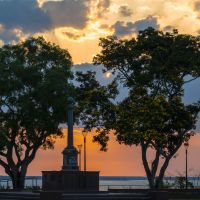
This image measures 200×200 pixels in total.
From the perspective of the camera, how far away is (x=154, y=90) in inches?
2425

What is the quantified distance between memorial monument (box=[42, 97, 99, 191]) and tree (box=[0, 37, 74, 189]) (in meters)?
20.6

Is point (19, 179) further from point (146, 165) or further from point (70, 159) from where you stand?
point (70, 159)

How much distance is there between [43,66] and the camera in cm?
6994

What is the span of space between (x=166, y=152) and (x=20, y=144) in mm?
17757

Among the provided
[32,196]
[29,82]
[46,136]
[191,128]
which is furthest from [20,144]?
[32,196]

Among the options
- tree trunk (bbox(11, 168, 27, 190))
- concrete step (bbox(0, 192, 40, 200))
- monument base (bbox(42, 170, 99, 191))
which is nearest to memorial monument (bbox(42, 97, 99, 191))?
monument base (bbox(42, 170, 99, 191))

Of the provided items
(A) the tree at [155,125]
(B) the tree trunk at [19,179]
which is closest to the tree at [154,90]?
(A) the tree at [155,125]

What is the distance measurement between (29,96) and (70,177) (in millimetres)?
24213

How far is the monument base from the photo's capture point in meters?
45.2

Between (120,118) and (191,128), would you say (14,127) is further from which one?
(191,128)

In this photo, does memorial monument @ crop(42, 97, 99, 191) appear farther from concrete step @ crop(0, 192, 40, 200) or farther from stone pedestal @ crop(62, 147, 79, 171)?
concrete step @ crop(0, 192, 40, 200)

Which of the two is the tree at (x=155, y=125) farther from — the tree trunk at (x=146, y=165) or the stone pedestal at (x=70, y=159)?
the stone pedestal at (x=70, y=159)

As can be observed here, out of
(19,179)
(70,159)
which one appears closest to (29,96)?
(19,179)

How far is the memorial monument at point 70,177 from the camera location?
148ft
